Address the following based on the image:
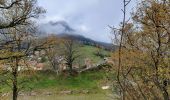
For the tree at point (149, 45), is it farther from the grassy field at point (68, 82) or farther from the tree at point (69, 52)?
the tree at point (69, 52)

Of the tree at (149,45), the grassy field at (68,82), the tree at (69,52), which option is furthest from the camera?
the tree at (69,52)

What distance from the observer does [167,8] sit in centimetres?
1639

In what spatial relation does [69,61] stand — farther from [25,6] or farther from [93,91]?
[25,6]

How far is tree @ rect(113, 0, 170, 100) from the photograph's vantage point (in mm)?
15424

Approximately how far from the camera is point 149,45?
62.2 feet

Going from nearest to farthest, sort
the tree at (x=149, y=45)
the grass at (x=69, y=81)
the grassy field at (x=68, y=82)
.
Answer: the tree at (x=149, y=45) < the grassy field at (x=68, y=82) < the grass at (x=69, y=81)

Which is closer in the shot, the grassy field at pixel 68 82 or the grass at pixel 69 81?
the grassy field at pixel 68 82

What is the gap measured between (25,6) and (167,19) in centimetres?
764

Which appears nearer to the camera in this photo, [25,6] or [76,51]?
[25,6]

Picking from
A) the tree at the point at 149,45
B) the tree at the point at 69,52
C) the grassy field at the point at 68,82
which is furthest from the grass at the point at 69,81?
the tree at the point at 149,45

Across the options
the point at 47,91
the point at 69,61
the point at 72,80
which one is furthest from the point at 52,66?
the point at 47,91

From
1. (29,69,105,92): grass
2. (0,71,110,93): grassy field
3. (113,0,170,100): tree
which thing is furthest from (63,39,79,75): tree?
(113,0,170,100): tree

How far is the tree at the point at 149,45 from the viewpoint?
15.4m

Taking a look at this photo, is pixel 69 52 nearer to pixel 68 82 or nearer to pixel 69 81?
pixel 69 81
